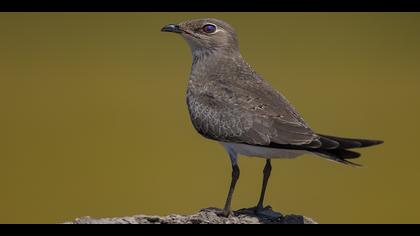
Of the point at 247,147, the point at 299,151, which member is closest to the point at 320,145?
the point at 299,151

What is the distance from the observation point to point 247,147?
9.62 meters

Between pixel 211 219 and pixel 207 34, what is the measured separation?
3.13m

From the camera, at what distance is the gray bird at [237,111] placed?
9.18 metres

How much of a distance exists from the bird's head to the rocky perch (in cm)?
272

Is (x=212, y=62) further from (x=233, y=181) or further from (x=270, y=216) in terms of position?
(x=270, y=216)

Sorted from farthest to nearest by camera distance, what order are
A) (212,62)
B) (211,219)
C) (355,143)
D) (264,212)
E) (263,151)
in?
(212,62)
(264,212)
(211,219)
(263,151)
(355,143)

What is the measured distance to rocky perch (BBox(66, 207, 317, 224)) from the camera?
9406 millimetres

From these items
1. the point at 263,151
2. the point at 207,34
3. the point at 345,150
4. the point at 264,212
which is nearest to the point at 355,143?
the point at 345,150

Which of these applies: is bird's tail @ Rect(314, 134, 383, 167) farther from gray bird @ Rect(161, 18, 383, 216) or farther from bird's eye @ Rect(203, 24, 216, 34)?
bird's eye @ Rect(203, 24, 216, 34)

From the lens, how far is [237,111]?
9922 mm

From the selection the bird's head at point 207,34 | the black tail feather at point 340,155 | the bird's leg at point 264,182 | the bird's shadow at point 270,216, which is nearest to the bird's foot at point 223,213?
the bird's shadow at point 270,216

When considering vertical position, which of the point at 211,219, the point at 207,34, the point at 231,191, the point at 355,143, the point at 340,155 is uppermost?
the point at 207,34

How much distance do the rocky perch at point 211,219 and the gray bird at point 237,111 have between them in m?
0.20

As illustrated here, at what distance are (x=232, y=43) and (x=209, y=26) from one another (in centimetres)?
49
